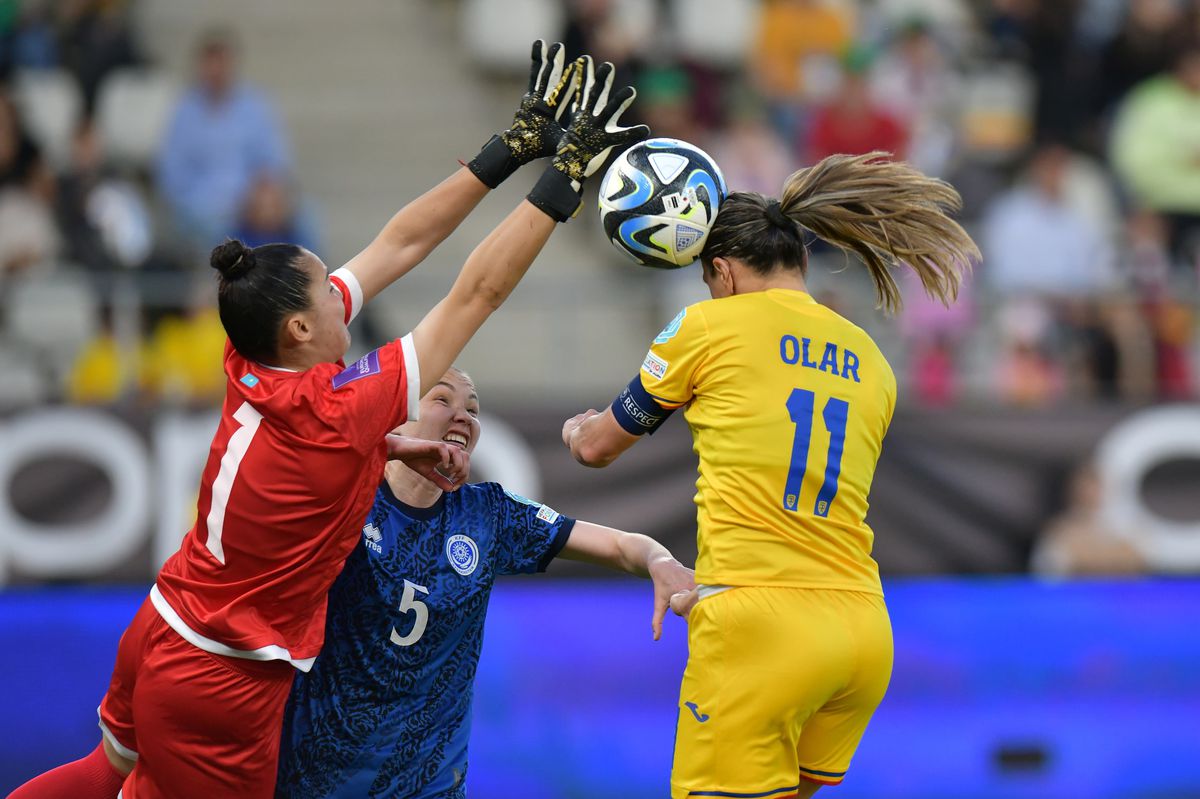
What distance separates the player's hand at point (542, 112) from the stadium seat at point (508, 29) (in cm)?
778

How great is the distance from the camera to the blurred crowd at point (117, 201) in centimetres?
925

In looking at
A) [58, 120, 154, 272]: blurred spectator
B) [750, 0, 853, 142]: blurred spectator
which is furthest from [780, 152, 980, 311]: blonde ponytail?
[750, 0, 853, 142]: blurred spectator

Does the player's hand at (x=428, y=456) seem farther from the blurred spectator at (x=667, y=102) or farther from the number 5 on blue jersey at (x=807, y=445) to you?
the blurred spectator at (x=667, y=102)

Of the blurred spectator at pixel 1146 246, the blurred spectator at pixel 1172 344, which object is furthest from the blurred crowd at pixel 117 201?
the blurred spectator at pixel 1146 246

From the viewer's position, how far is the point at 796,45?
1211 centimetres

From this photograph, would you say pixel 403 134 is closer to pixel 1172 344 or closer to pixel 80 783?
pixel 1172 344

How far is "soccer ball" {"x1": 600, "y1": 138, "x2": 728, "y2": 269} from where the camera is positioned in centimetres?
439

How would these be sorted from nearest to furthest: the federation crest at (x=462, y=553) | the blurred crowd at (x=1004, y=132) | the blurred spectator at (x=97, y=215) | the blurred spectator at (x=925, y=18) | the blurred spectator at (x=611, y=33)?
1. the federation crest at (x=462, y=553)
2. the blurred crowd at (x=1004, y=132)
3. the blurred spectator at (x=97, y=215)
4. the blurred spectator at (x=611, y=33)
5. the blurred spectator at (x=925, y=18)

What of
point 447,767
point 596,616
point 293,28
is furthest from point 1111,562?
point 293,28

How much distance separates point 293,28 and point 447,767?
32.1 feet

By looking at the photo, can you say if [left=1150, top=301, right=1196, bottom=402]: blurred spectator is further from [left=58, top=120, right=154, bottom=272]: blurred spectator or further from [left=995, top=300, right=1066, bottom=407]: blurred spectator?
[left=58, top=120, right=154, bottom=272]: blurred spectator

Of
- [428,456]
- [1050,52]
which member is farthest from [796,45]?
[428,456]

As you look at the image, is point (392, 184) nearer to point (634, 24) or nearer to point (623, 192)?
point (634, 24)

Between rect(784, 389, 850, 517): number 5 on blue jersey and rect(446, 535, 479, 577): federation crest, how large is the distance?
39.0 inches
